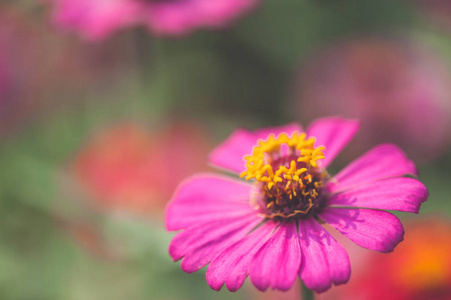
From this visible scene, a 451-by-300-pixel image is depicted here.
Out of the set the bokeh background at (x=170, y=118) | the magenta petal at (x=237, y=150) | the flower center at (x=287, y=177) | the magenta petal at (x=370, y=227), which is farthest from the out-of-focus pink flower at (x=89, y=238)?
the magenta petal at (x=370, y=227)

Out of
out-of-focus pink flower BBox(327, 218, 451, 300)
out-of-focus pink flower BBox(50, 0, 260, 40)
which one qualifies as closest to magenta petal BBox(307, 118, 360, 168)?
out-of-focus pink flower BBox(327, 218, 451, 300)

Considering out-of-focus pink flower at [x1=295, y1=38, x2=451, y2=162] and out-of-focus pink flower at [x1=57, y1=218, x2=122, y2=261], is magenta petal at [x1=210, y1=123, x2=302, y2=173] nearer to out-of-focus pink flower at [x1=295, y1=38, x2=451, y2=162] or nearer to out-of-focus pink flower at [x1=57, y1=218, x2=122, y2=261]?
out-of-focus pink flower at [x1=57, y1=218, x2=122, y2=261]

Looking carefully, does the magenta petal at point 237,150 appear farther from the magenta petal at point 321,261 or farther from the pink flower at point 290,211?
the magenta petal at point 321,261

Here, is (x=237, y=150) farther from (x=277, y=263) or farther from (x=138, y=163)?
(x=138, y=163)

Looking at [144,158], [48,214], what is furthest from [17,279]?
[144,158]

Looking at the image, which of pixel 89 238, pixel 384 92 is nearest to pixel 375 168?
pixel 89 238
